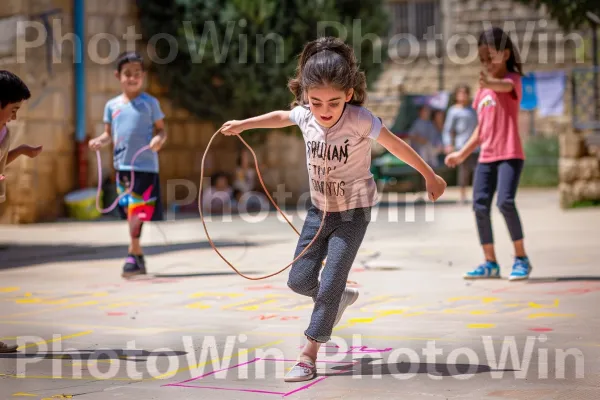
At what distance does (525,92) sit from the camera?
18969mm

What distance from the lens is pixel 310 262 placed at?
5.34 meters

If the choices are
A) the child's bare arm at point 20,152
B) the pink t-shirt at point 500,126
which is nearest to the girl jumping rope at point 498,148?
the pink t-shirt at point 500,126

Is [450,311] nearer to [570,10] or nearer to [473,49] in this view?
[570,10]

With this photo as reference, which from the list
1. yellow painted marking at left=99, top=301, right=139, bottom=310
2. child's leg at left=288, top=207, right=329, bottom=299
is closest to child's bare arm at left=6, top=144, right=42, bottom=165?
yellow painted marking at left=99, top=301, right=139, bottom=310

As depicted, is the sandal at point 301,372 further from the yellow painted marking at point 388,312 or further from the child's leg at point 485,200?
the child's leg at point 485,200

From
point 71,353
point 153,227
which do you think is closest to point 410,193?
point 153,227

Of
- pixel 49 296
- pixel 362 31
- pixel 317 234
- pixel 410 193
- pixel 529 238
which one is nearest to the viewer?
pixel 317 234

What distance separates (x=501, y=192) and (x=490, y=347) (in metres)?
3.09

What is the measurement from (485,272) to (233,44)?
32.2ft

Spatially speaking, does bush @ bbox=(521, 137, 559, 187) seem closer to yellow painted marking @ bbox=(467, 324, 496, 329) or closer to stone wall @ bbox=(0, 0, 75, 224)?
stone wall @ bbox=(0, 0, 75, 224)

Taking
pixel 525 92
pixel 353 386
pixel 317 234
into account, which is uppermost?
pixel 525 92

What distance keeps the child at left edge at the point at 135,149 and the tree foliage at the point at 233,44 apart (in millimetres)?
8147

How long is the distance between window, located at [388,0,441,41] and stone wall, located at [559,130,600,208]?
14163 millimetres

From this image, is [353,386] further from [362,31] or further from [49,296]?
[362,31]
